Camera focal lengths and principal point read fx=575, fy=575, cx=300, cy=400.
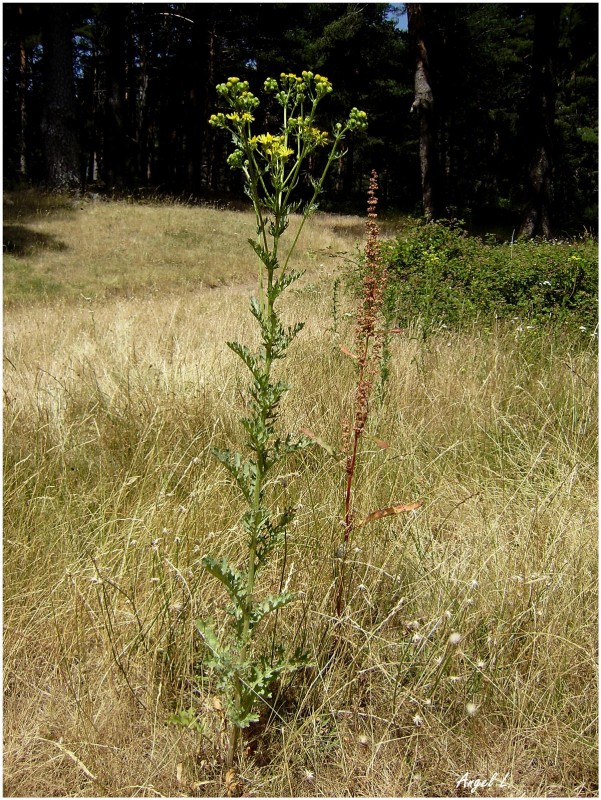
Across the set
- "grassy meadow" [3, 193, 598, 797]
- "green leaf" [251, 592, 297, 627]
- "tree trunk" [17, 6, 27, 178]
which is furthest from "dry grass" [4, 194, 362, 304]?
"tree trunk" [17, 6, 27, 178]

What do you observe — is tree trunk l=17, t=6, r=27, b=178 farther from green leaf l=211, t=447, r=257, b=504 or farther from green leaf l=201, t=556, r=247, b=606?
green leaf l=201, t=556, r=247, b=606

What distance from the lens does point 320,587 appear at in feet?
6.38

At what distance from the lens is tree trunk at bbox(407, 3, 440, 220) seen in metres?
13.2

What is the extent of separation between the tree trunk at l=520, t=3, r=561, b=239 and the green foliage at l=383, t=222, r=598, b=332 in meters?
6.63

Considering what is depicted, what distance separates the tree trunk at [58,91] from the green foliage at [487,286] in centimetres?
1139

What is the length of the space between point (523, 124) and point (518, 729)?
25620 mm

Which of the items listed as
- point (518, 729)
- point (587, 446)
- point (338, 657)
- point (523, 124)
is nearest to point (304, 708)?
point (338, 657)

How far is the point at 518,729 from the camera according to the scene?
5.25 ft

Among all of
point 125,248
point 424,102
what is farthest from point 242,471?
point 424,102

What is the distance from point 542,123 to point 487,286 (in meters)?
9.18

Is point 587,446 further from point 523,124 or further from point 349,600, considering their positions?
point 523,124

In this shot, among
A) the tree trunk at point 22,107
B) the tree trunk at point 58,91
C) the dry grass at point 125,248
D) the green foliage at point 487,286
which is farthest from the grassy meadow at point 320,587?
the tree trunk at point 22,107

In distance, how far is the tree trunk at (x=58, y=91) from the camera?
1438 centimetres

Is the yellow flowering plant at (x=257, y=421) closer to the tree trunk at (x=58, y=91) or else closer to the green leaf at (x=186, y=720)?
the green leaf at (x=186, y=720)
